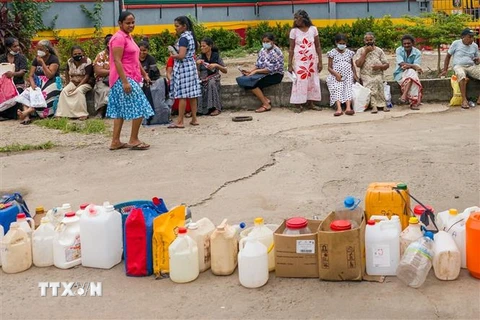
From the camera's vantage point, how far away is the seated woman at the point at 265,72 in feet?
36.3

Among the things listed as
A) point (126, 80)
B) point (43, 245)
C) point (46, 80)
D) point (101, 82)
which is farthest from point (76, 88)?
point (43, 245)

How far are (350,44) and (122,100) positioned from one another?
12.2 meters

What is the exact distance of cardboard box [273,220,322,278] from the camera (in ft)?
14.3

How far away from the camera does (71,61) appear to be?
1104 centimetres

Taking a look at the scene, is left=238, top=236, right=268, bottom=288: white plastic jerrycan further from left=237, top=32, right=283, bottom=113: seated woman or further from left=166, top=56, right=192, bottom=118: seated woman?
left=237, top=32, right=283, bottom=113: seated woman

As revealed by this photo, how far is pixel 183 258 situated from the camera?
437 cm

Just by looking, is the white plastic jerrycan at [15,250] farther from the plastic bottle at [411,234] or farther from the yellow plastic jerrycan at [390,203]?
the plastic bottle at [411,234]

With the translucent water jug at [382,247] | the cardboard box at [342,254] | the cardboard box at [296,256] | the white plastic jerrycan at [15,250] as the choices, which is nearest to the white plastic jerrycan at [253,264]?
the cardboard box at [296,256]

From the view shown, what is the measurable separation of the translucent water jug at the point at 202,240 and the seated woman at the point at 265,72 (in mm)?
6665

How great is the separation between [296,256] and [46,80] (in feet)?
26.0

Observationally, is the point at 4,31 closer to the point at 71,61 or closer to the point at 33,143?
the point at 71,61

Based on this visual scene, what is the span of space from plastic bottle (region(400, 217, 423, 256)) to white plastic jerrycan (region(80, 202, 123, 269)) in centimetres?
191

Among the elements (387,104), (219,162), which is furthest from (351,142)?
(387,104)

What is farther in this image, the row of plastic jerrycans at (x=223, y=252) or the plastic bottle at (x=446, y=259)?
the row of plastic jerrycans at (x=223, y=252)
